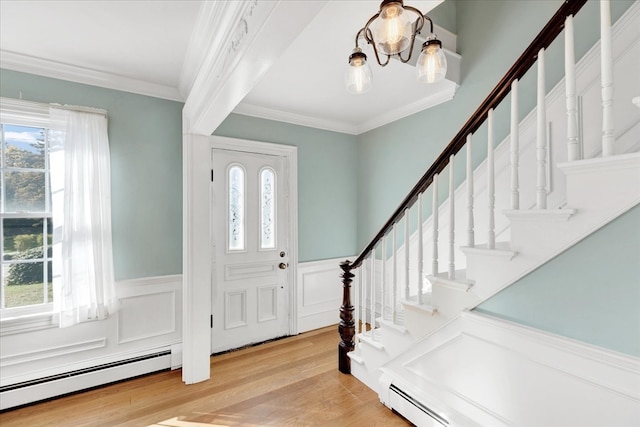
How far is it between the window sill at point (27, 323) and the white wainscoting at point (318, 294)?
2209mm

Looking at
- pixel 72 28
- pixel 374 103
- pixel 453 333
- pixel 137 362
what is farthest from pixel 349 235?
pixel 72 28

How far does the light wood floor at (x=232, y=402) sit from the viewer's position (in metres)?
1.90

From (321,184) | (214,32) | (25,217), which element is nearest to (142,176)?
(25,217)

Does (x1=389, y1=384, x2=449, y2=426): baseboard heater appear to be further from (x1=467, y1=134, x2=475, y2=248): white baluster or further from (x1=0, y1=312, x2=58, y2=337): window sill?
(x1=0, y1=312, x2=58, y2=337): window sill

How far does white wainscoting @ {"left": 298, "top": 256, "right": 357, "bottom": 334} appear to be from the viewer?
11.0ft

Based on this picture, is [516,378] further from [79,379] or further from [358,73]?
[79,379]

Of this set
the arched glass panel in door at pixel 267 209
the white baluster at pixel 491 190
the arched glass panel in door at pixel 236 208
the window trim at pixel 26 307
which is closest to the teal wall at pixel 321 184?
the arched glass panel in door at pixel 267 209

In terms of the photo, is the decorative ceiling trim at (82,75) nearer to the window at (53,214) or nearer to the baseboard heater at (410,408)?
the window at (53,214)

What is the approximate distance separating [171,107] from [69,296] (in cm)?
182

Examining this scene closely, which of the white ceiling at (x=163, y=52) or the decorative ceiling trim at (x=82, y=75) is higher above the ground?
the white ceiling at (x=163, y=52)

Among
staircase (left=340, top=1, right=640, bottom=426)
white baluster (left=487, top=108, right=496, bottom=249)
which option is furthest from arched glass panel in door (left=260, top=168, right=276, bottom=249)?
white baluster (left=487, top=108, right=496, bottom=249)

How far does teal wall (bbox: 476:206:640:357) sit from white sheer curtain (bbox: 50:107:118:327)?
2.91m

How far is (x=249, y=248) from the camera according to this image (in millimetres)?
3041

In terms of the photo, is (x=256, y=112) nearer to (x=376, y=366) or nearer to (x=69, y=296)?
(x=69, y=296)
